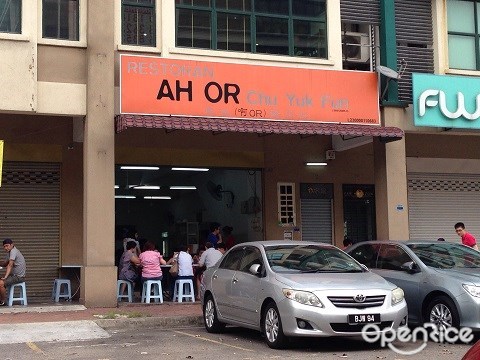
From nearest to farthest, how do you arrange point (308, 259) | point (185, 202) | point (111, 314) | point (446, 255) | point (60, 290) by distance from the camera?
point (308, 259), point (446, 255), point (111, 314), point (60, 290), point (185, 202)

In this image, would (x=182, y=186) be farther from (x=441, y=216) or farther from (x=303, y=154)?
(x=441, y=216)

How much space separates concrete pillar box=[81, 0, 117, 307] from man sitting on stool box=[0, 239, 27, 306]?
159 centimetres

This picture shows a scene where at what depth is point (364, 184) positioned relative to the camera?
76.0ft

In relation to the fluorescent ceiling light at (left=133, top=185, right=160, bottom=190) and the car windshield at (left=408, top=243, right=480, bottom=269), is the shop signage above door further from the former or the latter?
the fluorescent ceiling light at (left=133, top=185, right=160, bottom=190)

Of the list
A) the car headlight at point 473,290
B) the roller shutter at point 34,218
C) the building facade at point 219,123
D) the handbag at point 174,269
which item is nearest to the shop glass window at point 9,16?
the building facade at point 219,123

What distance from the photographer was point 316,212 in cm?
2266

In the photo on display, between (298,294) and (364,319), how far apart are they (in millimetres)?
976

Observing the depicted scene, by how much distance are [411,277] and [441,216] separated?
35.8 feet

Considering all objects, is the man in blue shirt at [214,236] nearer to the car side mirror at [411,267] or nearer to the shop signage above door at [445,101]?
the shop signage above door at [445,101]

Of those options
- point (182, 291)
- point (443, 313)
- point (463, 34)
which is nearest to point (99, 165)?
point (182, 291)

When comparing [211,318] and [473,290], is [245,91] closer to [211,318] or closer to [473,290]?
[211,318]

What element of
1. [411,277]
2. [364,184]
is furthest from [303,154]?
[411,277]

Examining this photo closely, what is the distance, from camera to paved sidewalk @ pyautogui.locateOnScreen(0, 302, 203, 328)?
14.9 metres

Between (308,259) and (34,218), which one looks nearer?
(308,259)
